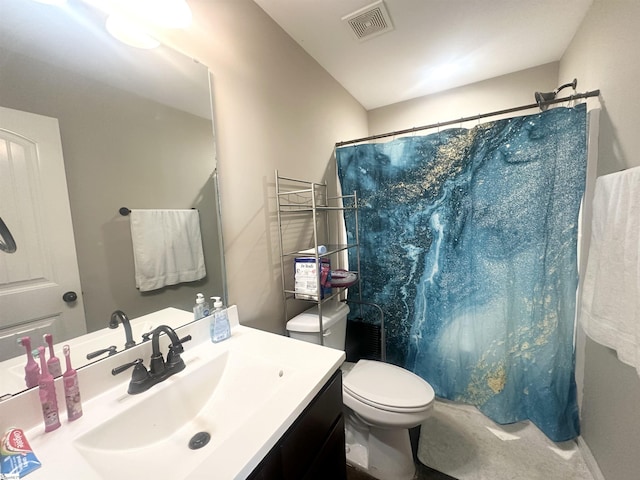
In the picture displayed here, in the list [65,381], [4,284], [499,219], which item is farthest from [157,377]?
[499,219]

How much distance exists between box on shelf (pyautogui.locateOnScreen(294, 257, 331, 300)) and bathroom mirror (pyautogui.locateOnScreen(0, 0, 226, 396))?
1.76ft

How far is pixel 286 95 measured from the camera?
1.46m

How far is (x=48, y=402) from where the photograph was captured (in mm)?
596

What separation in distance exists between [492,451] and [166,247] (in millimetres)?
1939

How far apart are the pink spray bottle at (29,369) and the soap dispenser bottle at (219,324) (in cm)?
48

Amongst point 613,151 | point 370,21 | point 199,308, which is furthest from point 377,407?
point 370,21

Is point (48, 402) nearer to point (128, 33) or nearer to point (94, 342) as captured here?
point (94, 342)

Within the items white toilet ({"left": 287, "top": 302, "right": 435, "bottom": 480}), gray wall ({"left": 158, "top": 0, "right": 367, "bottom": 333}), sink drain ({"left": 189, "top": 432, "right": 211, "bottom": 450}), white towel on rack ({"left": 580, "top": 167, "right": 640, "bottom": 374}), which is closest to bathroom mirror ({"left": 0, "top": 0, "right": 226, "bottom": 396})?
gray wall ({"left": 158, "top": 0, "right": 367, "bottom": 333})

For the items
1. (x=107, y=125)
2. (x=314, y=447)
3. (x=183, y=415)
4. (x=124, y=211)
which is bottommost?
(x=314, y=447)

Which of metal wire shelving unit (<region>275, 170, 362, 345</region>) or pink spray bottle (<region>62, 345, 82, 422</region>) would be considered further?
metal wire shelving unit (<region>275, 170, 362, 345</region>)

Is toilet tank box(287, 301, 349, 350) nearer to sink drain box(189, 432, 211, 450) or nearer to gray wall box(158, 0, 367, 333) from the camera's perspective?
gray wall box(158, 0, 367, 333)

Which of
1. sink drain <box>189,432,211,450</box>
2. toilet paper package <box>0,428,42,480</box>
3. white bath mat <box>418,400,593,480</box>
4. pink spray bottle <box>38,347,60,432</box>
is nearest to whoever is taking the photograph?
toilet paper package <box>0,428,42,480</box>

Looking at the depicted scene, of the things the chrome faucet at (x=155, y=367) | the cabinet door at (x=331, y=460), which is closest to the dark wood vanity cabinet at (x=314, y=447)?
the cabinet door at (x=331, y=460)

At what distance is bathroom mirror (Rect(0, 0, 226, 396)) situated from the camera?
65cm
